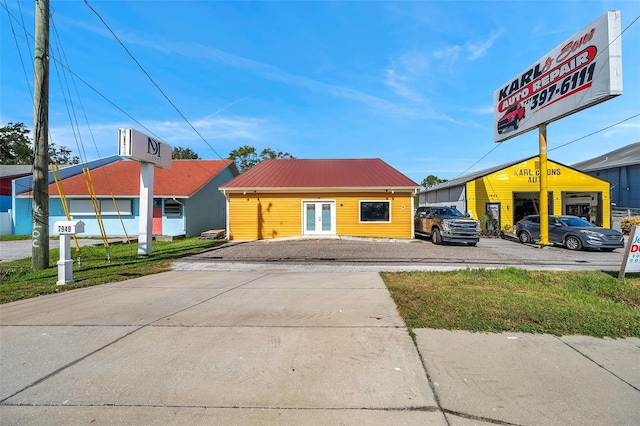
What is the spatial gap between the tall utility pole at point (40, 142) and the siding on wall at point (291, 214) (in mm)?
9938

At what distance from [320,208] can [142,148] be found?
9.93m

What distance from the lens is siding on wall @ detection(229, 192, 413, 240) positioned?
1905 centimetres

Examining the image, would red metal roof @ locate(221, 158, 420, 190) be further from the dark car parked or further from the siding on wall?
the dark car parked

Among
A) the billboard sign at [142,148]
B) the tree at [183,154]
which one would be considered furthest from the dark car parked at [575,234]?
the tree at [183,154]

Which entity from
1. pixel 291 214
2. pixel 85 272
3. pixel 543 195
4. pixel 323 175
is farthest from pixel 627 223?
pixel 85 272

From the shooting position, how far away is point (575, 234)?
15.3 meters

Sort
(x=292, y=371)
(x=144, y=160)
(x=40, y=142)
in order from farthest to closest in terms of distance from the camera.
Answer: (x=144, y=160) < (x=40, y=142) < (x=292, y=371)

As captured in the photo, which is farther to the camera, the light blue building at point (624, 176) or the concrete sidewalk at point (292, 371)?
the light blue building at point (624, 176)

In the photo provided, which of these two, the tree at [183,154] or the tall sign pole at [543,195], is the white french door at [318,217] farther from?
the tree at [183,154]

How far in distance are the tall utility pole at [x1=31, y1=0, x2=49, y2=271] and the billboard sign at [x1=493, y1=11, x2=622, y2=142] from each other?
2021 centimetres

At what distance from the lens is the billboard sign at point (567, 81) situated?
43.8 ft

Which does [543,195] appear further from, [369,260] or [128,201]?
[128,201]

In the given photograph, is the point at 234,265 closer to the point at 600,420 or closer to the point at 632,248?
the point at 600,420

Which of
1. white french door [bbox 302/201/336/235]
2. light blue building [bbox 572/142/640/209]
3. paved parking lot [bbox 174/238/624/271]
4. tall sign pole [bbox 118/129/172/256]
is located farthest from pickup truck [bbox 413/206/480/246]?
light blue building [bbox 572/142/640/209]
